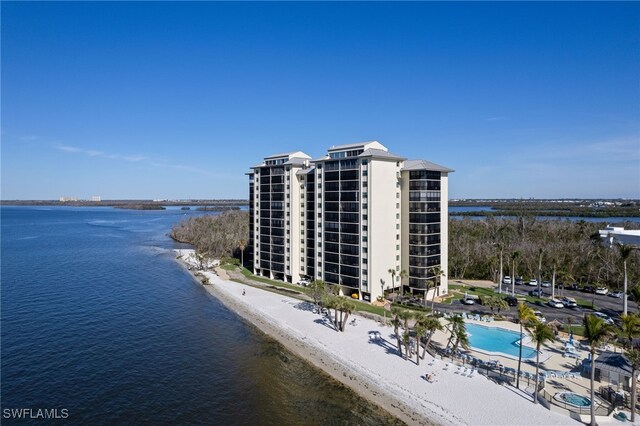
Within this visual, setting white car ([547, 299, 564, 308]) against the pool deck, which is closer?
the pool deck

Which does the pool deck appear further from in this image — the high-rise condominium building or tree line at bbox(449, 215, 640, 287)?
tree line at bbox(449, 215, 640, 287)

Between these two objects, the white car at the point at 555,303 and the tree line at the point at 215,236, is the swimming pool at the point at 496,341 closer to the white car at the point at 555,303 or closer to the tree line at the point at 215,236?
the white car at the point at 555,303

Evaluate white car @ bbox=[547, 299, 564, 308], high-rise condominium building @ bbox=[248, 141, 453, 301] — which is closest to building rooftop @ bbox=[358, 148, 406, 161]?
high-rise condominium building @ bbox=[248, 141, 453, 301]

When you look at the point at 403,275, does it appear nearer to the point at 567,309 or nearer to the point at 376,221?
the point at 376,221

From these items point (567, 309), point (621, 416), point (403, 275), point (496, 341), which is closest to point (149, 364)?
point (403, 275)

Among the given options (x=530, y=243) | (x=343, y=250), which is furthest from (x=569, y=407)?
(x=530, y=243)

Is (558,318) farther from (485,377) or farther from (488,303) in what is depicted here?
(485,377)

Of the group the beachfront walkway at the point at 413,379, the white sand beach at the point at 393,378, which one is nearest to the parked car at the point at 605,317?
the white sand beach at the point at 393,378

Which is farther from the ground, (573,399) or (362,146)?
(362,146)
